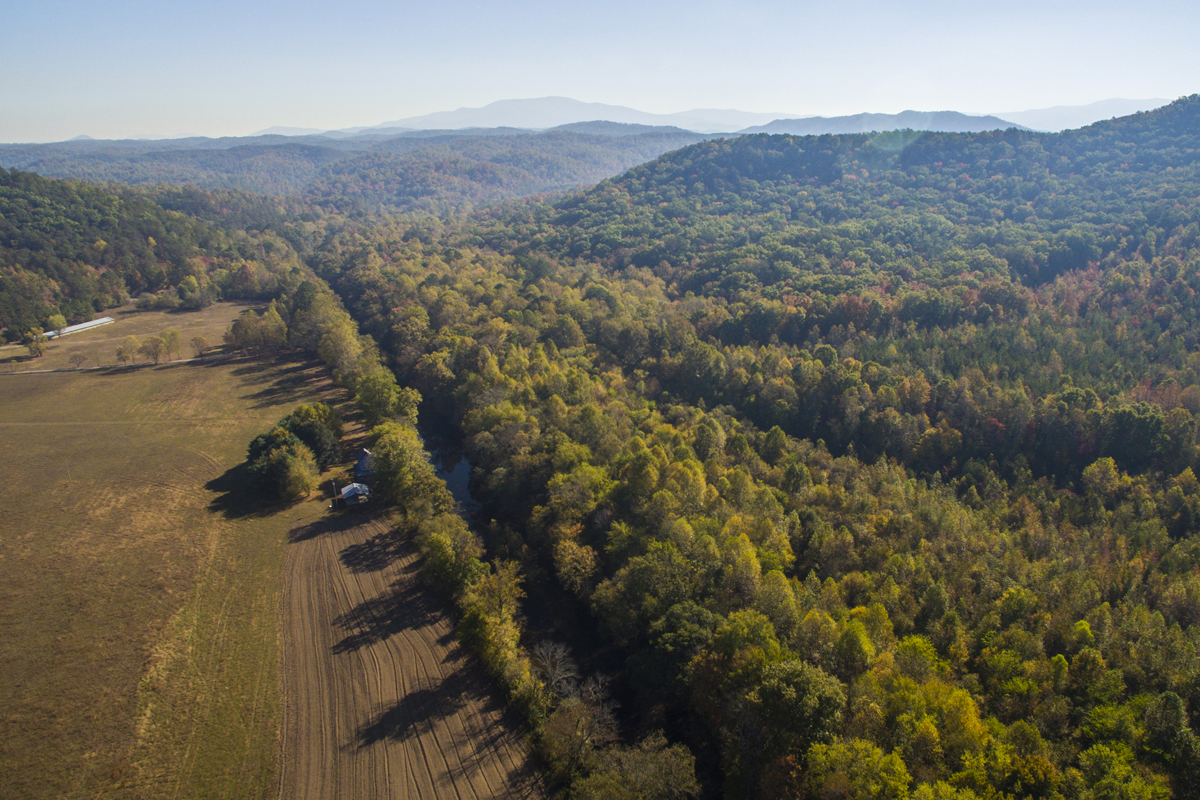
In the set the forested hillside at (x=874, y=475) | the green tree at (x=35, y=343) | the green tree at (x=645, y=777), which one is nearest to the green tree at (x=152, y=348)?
the green tree at (x=35, y=343)

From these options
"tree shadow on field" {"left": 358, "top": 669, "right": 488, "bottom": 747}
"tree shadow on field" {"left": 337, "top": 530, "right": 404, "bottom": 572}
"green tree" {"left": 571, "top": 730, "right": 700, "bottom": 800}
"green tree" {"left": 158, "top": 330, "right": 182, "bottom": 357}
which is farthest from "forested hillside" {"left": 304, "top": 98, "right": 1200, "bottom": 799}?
"green tree" {"left": 158, "top": 330, "right": 182, "bottom": 357}

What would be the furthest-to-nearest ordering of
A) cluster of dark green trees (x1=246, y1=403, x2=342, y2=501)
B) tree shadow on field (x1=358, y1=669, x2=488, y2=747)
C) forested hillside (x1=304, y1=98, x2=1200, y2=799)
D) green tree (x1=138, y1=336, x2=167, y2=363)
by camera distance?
green tree (x1=138, y1=336, x2=167, y2=363) → cluster of dark green trees (x1=246, y1=403, x2=342, y2=501) → tree shadow on field (x1=358, y1=669, x2=488, y2=747) → forested hillside (x1=304, y1=98, x2=1200, y2=799)

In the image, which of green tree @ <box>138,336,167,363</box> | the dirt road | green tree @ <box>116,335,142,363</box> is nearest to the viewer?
the dirt road

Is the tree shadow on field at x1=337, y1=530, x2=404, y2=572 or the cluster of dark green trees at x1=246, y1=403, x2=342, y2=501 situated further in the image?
the cluster of dark green trees at x1=246, y1=403, x2=342, y2=501

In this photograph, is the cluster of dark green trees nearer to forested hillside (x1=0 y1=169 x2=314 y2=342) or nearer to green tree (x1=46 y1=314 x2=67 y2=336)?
green tree (x1=46 y1=314 x2=67 y2=336)

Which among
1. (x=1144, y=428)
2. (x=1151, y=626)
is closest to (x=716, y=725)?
(x=1151, y=626)

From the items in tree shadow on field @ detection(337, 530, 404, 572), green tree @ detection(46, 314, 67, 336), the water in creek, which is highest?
green tree @ detection(46, 314, 67, 336)

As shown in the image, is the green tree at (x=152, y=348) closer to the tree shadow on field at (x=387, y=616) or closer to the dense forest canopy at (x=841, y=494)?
the dense forest canopy at (x=841, y=494)
